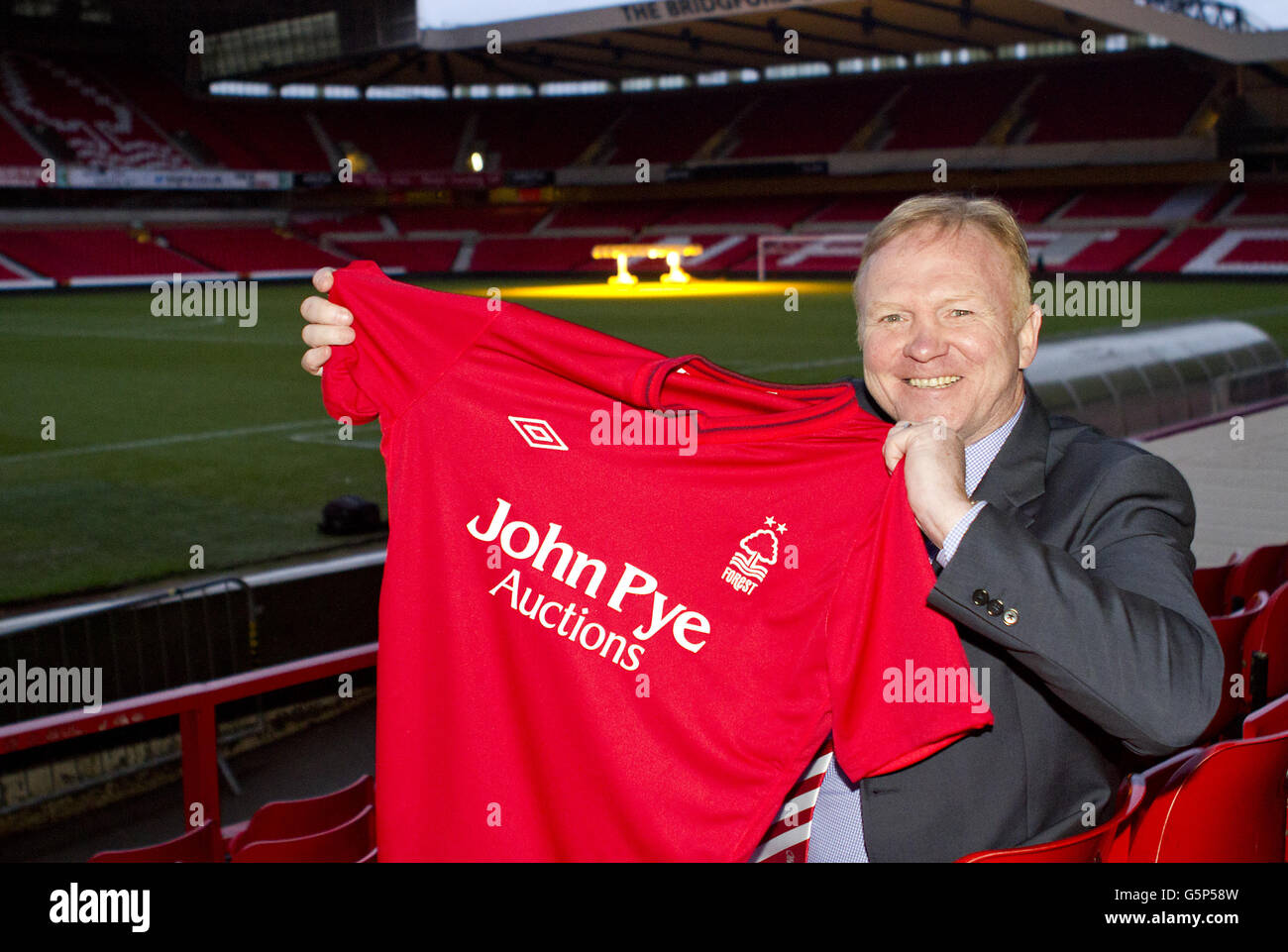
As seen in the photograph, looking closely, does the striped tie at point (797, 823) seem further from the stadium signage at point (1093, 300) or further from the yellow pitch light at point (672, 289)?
the yellow pitch light at point (672, 289)

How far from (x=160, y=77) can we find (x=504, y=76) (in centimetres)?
1354

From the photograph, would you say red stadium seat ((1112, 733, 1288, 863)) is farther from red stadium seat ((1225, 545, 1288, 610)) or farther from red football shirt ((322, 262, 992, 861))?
red stadium seat ((1225, 545, 1288, 610))

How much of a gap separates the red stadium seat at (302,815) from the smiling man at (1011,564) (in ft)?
6.90

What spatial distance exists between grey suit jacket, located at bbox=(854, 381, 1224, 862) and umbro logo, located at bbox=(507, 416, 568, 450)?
0.77 m

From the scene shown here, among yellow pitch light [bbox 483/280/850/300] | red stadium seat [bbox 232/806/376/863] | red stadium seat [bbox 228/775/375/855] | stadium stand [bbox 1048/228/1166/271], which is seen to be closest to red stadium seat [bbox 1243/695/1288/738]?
red stadium seat [bbox 232/806/376/863]

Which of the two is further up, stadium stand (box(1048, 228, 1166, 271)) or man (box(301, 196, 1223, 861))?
stadium stand (box(1048, 228, 1166, 271))

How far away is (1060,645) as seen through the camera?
5.76ft

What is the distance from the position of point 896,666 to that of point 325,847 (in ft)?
6.54

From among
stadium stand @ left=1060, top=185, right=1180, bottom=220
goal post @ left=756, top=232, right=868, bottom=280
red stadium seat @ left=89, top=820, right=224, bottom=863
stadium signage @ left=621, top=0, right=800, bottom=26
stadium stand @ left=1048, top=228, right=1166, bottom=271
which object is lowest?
red stadium seat @ left=89, top=820, right=224, bottom=863

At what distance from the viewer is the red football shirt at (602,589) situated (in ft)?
7.05

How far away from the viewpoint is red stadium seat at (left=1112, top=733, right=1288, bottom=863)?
215 centimetres

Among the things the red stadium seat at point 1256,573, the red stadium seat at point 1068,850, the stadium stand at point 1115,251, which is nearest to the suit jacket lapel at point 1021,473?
the red stadium seat at point 1068,850

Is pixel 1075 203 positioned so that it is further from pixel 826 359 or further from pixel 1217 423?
pixel 1217 423
